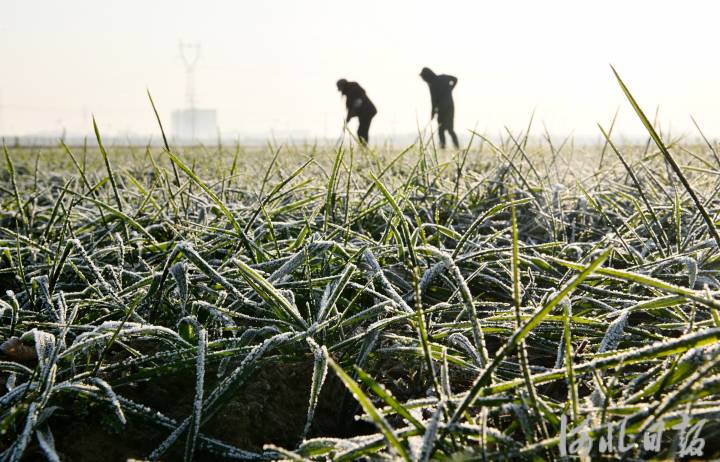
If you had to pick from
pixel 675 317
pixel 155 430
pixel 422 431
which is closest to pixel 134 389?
pixel 155 430

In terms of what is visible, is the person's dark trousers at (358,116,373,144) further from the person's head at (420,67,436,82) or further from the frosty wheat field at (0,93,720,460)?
the frosty wheat field at (0,93,720,460)

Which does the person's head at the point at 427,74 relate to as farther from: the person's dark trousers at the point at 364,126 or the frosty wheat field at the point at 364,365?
the frosty wheat field at the point at 364,365

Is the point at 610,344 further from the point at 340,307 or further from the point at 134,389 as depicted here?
the point at 134,389

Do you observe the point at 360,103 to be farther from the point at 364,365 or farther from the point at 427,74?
the point at 364,365

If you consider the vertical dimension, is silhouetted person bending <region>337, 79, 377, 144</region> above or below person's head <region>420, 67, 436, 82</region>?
below

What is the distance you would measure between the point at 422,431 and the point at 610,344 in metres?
0.32

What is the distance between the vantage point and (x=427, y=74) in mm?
7332

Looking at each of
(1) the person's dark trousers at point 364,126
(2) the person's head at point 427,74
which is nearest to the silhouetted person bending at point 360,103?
(1) the person's dark trousers at point 364,126

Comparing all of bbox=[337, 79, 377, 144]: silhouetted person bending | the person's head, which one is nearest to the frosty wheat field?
bbox=[337, 79, 377, 144]: silhouetted person bending

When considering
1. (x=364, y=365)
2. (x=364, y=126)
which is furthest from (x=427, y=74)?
(x=364, y=365)

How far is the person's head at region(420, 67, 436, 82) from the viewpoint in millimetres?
7241

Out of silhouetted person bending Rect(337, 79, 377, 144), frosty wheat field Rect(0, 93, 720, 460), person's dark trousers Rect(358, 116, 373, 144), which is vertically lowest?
frosty wheat field Rect(0, 93, 720, 460)

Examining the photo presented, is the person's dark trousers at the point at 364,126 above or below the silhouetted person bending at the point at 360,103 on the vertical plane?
below

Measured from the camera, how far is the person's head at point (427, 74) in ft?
23.8
